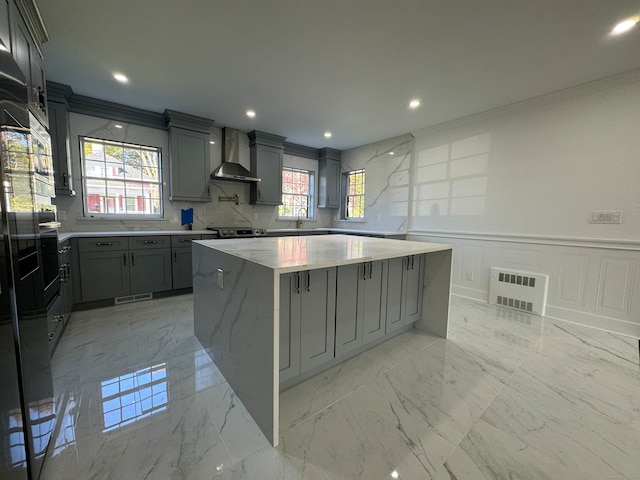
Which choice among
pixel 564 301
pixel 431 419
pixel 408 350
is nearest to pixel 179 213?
pixel 408 350

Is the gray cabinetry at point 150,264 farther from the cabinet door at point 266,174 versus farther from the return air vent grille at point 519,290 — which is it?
the return air vent grille at point 519,290

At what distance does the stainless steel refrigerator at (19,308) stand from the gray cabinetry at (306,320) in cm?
109

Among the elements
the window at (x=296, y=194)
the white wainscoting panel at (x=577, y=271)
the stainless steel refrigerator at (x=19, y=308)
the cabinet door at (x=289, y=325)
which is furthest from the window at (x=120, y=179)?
the white wainscoting panel at (x=577, y=271)

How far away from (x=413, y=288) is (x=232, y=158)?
355cm

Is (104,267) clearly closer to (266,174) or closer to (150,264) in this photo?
(150,264)

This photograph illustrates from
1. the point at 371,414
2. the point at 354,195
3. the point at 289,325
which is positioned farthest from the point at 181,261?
the point at 354,195

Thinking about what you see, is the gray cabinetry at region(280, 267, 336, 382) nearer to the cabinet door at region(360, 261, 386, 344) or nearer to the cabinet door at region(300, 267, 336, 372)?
the cabinet door at region(300, 267, 336, 372)

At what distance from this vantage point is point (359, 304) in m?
2.08

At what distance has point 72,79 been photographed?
2.88 meters

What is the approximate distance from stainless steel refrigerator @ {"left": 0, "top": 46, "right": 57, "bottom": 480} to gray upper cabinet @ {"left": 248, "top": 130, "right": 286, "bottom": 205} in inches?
137

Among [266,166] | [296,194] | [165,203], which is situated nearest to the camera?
[165,203]

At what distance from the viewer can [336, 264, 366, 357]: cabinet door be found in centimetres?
193

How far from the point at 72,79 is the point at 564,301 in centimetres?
608

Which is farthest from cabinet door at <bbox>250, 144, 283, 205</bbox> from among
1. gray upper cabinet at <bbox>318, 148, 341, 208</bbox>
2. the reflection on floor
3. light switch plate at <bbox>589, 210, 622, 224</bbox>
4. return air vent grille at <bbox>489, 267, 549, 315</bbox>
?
light switch plate at <bbox>589, 210, 622, 224</bbox>
